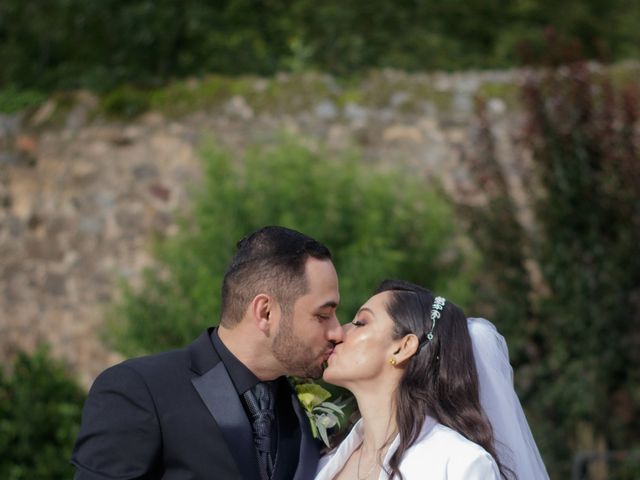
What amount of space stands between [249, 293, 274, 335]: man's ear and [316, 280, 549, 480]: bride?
259 millimetres

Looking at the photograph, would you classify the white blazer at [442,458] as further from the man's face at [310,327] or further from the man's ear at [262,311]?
the man's ear at [262,311]

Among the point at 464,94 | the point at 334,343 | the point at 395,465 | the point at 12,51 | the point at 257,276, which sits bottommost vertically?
the point at 395,465

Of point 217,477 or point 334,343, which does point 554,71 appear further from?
point 217,477

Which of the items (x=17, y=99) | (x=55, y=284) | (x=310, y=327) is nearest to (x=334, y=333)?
(x=310, y=327)

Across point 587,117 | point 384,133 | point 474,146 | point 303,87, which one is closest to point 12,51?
point 303,87

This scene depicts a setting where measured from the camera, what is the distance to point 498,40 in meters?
13.2

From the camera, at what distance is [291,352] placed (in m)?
3.54

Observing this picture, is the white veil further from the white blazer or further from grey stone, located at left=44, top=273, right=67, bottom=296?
grey stone, located at left=44, top=273, right=67, bottom=296

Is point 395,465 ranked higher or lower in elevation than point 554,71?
lower

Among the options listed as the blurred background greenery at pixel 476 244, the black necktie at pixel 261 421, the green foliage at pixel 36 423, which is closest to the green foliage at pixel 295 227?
the blurred background greenery at pixel 476 244

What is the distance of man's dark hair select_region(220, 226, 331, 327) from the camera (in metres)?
3.52

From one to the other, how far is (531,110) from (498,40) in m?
5.43

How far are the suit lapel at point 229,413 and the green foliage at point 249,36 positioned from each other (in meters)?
6.63

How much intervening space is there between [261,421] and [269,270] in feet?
1.58
